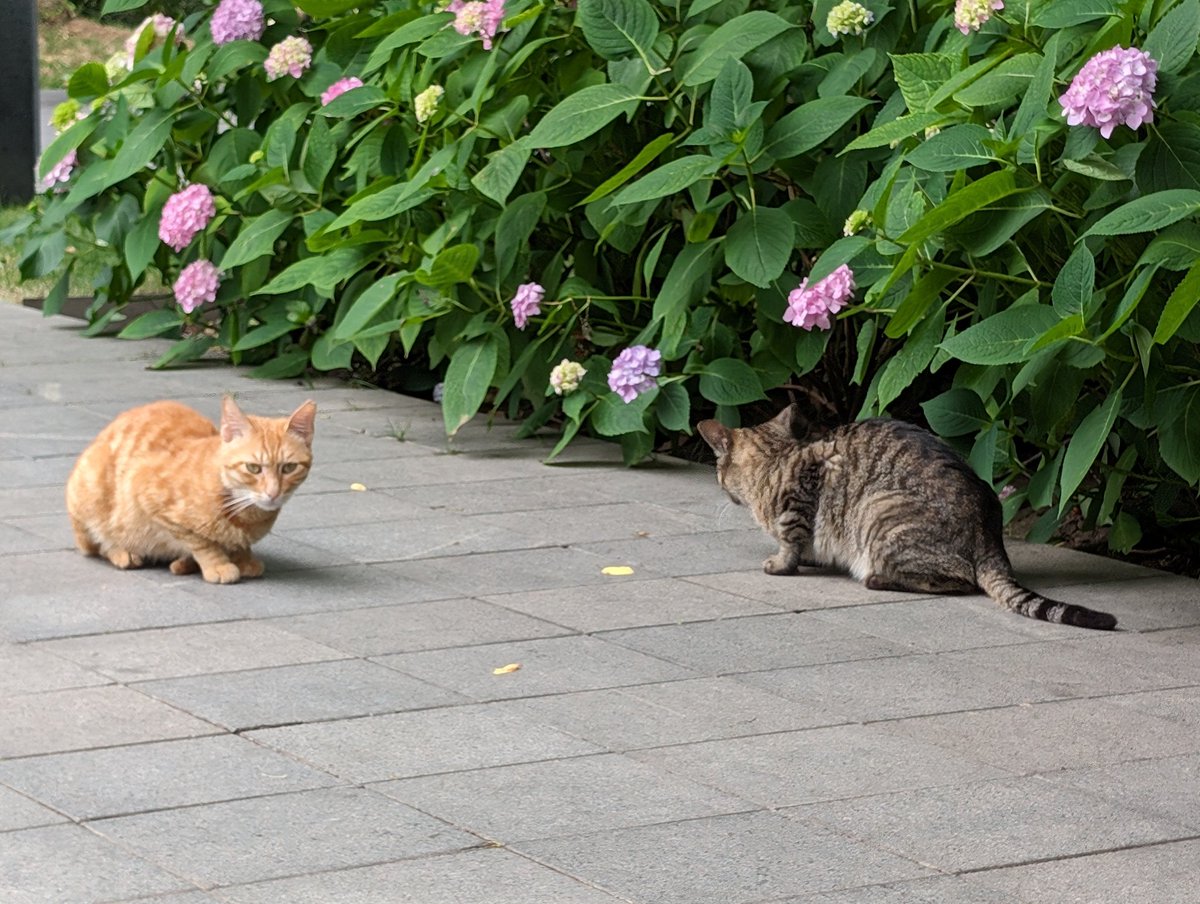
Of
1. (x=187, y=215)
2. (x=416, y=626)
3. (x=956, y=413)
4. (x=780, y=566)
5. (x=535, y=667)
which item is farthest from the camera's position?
(x=187, y=215)

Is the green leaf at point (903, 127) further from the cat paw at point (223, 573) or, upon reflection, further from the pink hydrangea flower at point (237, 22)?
the pink hydrangea flower at point (237, 22)

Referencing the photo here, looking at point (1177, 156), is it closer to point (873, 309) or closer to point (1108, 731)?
point (873, 309)

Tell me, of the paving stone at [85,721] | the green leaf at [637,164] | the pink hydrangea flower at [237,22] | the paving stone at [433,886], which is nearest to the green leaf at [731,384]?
the green leaf at [637,164]

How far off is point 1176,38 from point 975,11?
2.40 ft

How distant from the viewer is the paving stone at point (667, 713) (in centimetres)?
424

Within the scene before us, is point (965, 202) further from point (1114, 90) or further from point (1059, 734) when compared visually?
point (1059, 734)

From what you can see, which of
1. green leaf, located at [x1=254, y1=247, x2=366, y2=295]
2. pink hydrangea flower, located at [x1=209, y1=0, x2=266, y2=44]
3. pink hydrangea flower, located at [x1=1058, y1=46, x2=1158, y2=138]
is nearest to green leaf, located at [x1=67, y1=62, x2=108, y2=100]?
pink hydrangea flower, located at [x1=209, y1=0, x2=266, y2=44]

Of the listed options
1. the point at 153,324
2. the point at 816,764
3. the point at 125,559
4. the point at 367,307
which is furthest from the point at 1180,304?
the point at 153,324

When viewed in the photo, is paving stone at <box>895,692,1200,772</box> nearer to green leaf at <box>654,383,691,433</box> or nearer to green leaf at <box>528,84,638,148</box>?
green leaf at <box>654,383,691,433</box>

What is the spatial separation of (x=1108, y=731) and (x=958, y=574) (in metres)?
1.23

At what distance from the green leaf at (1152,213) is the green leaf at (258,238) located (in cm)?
429

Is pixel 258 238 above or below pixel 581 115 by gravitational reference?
below

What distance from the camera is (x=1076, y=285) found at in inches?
202

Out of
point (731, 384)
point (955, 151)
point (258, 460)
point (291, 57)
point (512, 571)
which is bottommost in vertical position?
point (512, 571)
